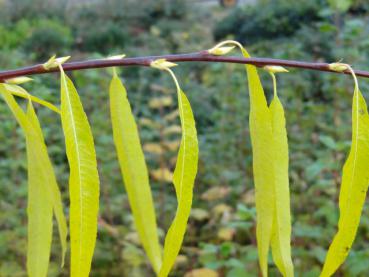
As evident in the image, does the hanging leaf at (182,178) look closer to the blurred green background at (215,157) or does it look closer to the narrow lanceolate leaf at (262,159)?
the narrow lanceolate leaf at (262,159)

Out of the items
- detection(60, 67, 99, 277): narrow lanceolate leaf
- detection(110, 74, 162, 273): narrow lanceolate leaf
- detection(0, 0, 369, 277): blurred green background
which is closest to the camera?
detection(60, 67, 99, 277): narrow lanceolate leaf

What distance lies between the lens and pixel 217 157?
A: 344 cm

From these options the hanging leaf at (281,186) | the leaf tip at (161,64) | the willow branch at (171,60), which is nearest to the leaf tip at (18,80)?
the willow branch at (171,60)

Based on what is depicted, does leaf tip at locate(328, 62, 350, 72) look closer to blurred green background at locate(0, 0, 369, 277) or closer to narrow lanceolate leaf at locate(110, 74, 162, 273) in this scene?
narrow lanceolate leaf at locate(110, 74, 162, 273)

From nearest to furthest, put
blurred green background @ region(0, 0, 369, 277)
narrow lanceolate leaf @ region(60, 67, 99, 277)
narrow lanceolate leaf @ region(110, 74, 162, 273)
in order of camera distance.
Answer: narrow lanceolate leaf @ region(60, 67, 99, 277)
narrow lanceolate leaf @ region(110, 74, 162, 273)
blurred green background @ region(0, 0, 369, 277)

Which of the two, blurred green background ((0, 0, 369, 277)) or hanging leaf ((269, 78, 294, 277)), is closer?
hanging leaf ((269, 78, 294, 277))

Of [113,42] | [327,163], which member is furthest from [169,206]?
[113,42]

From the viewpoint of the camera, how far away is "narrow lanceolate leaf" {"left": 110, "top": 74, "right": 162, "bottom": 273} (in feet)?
2.41

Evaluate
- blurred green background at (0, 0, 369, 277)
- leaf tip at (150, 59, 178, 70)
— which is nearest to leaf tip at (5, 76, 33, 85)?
leaf tip at (150, 59, 178, 70)

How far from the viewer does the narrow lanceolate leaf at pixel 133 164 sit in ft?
2.41

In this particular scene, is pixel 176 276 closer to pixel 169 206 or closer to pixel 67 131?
pixel 169 206

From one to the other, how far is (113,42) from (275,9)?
1.85 m

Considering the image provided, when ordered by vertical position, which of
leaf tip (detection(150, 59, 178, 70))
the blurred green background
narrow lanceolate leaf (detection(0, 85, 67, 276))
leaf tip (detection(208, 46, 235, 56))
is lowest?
the blurred green background

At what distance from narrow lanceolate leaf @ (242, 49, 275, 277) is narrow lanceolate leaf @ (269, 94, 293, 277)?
1cm
